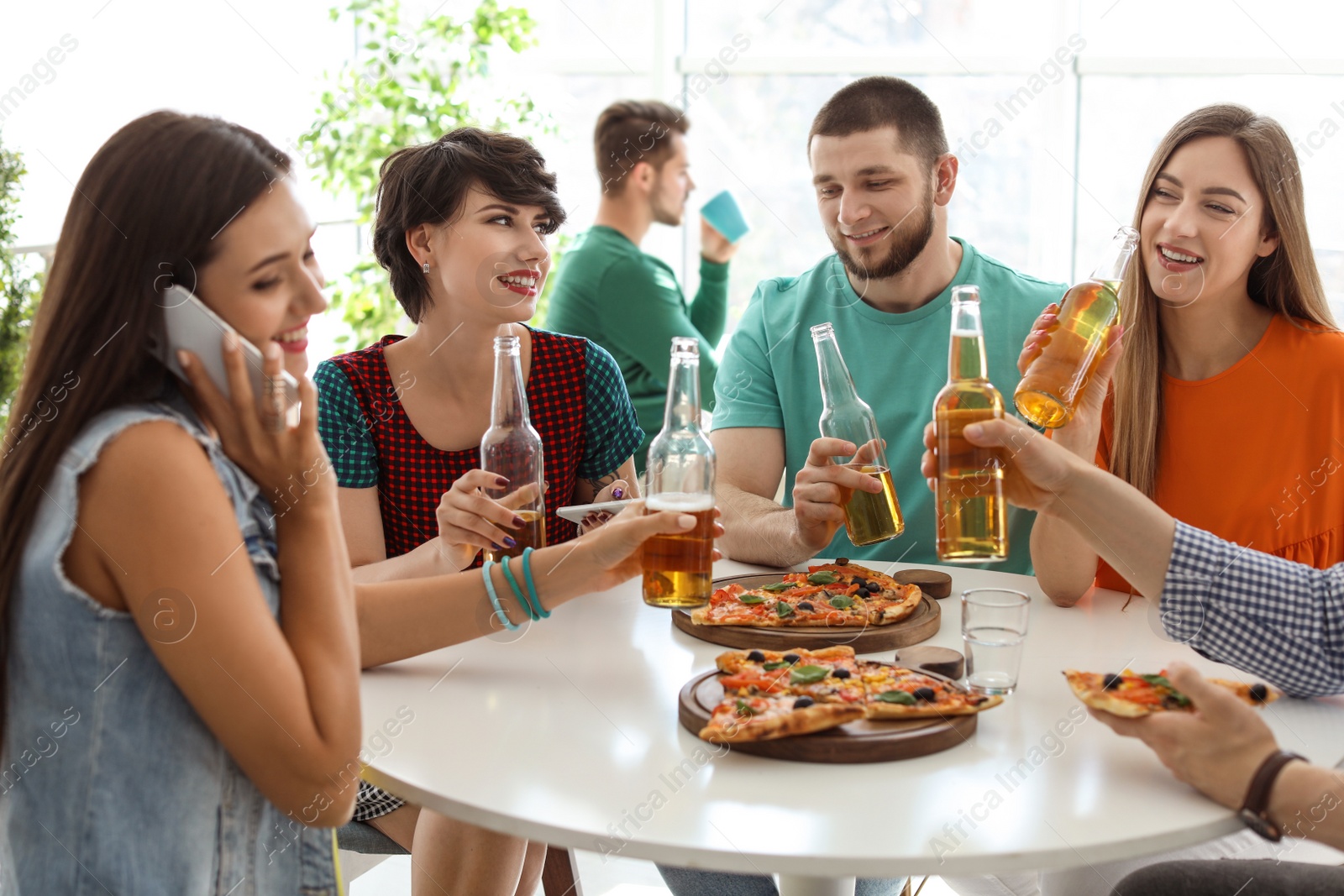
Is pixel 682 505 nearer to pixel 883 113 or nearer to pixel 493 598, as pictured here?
pixel 493 598

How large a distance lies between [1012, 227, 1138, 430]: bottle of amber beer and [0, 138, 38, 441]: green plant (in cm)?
261

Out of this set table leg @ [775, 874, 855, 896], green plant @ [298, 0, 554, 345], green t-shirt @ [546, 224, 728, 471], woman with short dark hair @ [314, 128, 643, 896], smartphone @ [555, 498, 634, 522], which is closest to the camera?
table leg @ [775, 874, 855, 896]

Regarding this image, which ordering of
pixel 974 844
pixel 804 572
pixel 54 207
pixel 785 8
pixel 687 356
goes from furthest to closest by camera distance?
pixel 785 8
pixel 54 207
pixel 804 572
pixel 687 356
pixel 974 844

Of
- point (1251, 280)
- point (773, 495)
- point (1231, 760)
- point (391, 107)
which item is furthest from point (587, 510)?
point (391, 107)

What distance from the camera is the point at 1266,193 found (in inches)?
75.6

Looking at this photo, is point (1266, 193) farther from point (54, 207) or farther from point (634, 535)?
point (54, 207)

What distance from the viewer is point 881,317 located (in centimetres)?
233

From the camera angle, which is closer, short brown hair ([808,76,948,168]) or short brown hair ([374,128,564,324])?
short brown hair ([374,128,564,324])

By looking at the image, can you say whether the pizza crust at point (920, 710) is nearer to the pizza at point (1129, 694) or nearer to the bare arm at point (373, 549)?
the pizza at point (1129, 694)

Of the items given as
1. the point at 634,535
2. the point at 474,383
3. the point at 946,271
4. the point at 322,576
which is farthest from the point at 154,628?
the point at 946,271

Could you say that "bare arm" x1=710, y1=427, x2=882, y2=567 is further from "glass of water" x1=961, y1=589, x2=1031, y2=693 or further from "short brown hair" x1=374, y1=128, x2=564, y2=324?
"short brown hair" x1=374, y1=128, x2=564, y2=324

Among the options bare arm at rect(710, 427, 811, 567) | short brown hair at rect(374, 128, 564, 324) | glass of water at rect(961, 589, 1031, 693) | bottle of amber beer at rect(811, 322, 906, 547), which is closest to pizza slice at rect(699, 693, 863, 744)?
glass of water at rect(961, 589, 1031, 693)

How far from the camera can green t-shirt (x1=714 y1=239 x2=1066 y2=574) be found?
2.22 metres

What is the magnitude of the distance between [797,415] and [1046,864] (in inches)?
54.7
